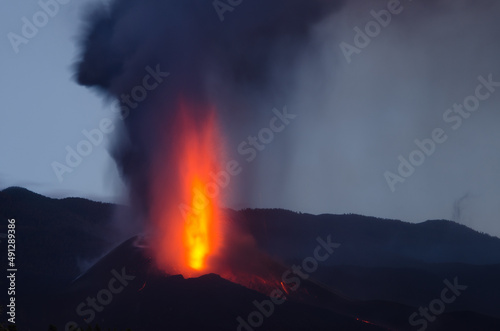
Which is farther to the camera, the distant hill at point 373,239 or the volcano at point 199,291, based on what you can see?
the distant hill at point 373,239

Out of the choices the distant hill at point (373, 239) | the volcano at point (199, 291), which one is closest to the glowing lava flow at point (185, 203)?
the volcano at point (199, 291)

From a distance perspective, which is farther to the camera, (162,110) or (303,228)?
(303,228)

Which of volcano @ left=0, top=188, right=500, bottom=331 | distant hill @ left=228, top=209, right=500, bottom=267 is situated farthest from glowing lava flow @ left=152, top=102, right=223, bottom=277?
distant hill @ left=228, top=209, right=500, bottom=267

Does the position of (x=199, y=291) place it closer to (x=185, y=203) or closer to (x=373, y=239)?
(x=185, y=203)

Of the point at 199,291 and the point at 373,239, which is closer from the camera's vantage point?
the point at 199,291

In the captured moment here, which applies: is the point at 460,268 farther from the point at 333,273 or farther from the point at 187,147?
the point at 187,147

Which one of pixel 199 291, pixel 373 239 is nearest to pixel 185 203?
A: pixel 199 291

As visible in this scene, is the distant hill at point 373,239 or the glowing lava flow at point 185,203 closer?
the glowing lava flow at point 185,203

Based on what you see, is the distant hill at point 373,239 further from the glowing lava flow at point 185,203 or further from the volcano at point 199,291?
the glowing lava flow at point 185,203

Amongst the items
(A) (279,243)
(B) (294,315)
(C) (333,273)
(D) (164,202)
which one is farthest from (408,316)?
(A) (279,243)
